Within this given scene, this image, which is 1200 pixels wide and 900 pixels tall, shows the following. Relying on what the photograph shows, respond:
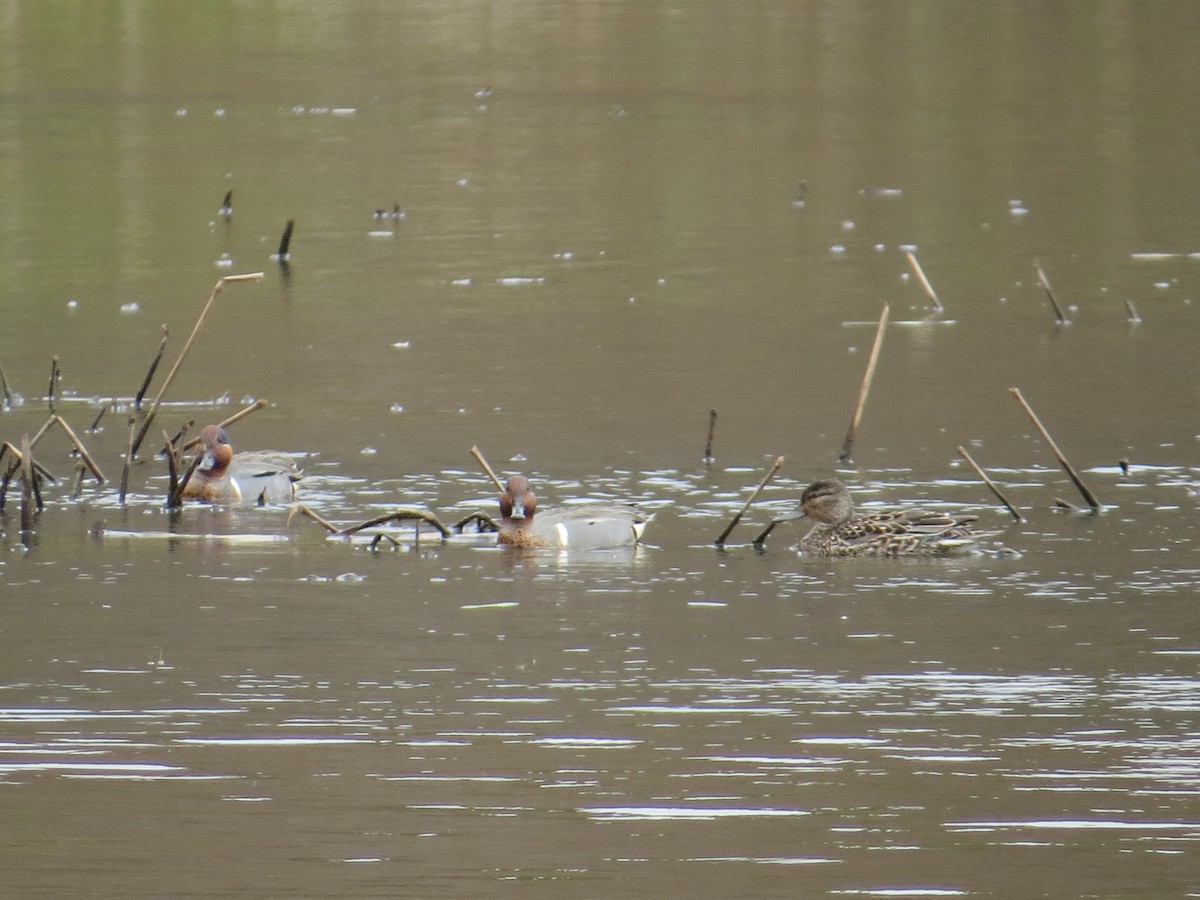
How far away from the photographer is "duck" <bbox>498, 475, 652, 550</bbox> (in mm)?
11266

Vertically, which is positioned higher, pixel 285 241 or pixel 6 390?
pixel 285 241

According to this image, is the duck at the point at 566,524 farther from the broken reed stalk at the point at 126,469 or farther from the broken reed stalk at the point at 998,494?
the broken reed stalk at the point at 126,469

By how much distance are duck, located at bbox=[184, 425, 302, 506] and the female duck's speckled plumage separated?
2771 mm

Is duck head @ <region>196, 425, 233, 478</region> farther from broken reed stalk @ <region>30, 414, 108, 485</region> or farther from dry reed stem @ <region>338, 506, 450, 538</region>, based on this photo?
dry reed stem @ <region>338, 506, 450, 538</region>

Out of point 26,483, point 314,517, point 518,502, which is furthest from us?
point 26,483

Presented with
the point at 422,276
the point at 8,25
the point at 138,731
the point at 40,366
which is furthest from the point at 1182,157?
the point at 8,25

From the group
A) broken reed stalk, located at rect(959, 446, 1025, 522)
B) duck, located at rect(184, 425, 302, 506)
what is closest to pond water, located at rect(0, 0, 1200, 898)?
broken reed stalk, located at rect(959, 446, 1025, 522)

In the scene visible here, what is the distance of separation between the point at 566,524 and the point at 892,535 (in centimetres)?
145

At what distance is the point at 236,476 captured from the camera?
1254cm

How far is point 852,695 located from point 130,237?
14.8 meters

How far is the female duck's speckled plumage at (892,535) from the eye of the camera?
11.1 meters

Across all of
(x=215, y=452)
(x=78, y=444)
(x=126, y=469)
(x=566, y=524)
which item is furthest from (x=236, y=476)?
(x=566, y=524)

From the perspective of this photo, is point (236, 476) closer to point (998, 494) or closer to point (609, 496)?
point (609, 496)

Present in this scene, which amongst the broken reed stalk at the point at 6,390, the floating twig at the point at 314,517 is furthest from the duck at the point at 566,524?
the broken reed stalk at the point at 6,390
